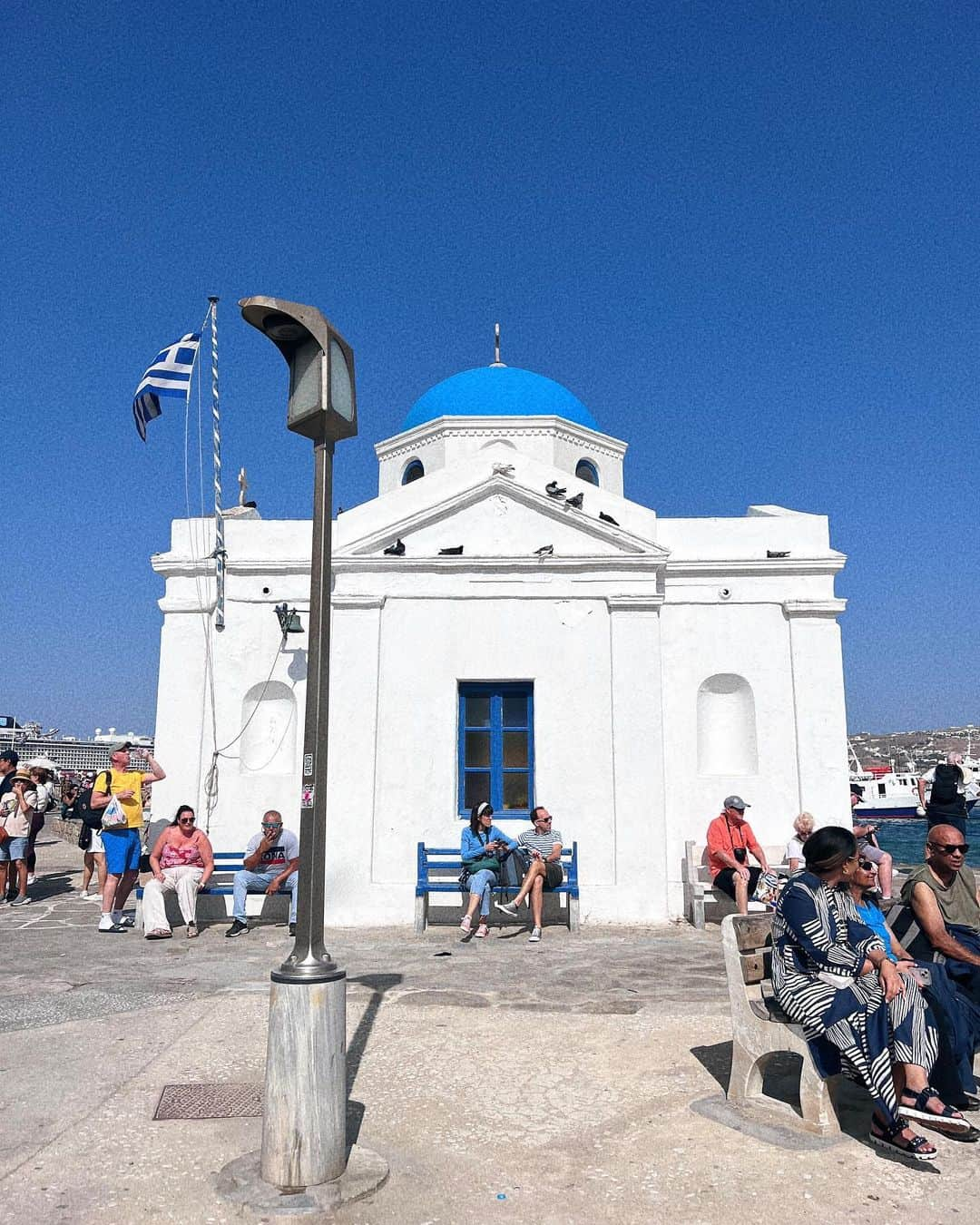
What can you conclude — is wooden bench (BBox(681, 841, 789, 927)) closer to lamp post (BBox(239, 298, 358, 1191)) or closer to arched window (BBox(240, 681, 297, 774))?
arched window (BBox(240, 681, 297, 774))

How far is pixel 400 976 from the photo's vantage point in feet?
25.5

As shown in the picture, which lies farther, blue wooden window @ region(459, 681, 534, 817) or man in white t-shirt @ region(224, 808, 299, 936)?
blue wooden window @ region(459, 681, 534, 817)

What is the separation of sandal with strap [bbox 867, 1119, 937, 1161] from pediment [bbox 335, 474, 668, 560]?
26.1 ft

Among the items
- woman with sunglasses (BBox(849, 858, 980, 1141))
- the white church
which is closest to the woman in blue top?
the white church

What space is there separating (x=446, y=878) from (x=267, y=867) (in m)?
1.99

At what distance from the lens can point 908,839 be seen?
6009 centimetres

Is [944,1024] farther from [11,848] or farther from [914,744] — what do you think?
[914,744]

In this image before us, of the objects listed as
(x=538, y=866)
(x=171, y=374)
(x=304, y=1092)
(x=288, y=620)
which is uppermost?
(x=171, y=374)

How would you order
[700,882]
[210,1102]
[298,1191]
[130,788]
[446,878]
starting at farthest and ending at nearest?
[700,882] → [446,878] → [130,788] → [210,1102] → [298,1191]

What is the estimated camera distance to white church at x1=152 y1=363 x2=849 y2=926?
35.8 feet

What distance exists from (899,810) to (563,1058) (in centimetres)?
6937

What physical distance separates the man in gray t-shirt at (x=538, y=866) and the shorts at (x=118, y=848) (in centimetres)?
401

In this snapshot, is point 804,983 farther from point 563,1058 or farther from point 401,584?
point 401,584

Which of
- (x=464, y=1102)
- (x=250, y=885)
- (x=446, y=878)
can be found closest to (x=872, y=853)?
(x=446, y=878)
